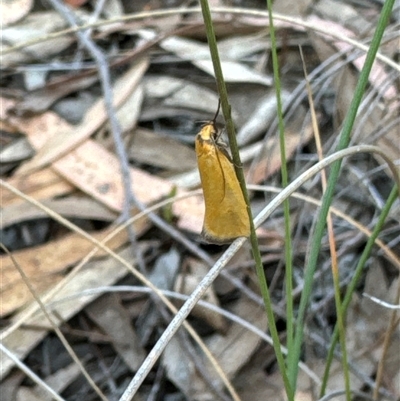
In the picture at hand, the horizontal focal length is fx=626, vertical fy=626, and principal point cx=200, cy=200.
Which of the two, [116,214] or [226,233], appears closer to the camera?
[226,233]

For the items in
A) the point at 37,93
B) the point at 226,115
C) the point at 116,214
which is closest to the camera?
the point at 226,115

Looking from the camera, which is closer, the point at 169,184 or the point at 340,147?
the point at 340,147

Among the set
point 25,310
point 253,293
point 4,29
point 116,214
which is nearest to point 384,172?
point 253,293

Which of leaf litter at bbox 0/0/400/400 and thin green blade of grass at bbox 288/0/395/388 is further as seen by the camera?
leaf litter at bbox 0/0/400/400

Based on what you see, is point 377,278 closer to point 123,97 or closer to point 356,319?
point 356,319

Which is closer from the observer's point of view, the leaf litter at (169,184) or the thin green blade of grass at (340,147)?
A: the thin green blade of grass at (340,147)

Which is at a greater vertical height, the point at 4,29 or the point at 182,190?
the point at 4,29

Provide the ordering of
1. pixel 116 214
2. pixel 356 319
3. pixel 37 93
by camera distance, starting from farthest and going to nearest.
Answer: pixel 37 93
pixel 116 214
pixel 356 319

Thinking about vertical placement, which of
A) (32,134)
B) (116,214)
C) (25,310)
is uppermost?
(32,134)
